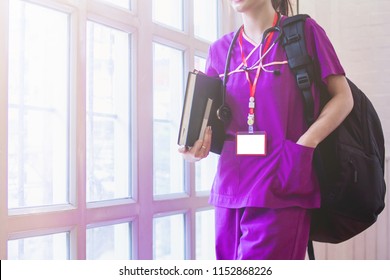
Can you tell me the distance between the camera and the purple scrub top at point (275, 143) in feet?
2.89

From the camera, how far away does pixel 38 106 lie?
3.32 feet

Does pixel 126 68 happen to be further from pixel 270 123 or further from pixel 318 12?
pixel 318 12

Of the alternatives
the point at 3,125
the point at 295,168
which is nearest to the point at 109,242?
the point at 3,125

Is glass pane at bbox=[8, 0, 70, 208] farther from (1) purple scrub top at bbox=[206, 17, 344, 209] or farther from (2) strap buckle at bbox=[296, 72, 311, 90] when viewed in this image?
(2) strap buckle at bbox=[296, 72, 311, 90]

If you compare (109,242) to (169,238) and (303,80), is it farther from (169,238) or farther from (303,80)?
(303,80)

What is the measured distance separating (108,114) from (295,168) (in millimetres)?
547

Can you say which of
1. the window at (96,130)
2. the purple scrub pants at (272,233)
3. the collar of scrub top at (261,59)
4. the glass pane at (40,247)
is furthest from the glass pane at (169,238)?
the collar of scrub top at (261,59)

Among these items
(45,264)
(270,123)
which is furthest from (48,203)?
(270,123)

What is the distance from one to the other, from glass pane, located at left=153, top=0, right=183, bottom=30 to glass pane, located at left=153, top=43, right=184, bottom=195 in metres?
0.09

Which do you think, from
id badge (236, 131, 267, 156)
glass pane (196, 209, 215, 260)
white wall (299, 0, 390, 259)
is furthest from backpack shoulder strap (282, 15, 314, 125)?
white wall (299, 0, 390, 259)

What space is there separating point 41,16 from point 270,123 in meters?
0.58

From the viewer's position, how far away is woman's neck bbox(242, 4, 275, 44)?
0.97 meters

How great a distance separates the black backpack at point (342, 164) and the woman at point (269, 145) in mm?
22

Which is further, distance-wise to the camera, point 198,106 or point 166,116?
point 166,116
